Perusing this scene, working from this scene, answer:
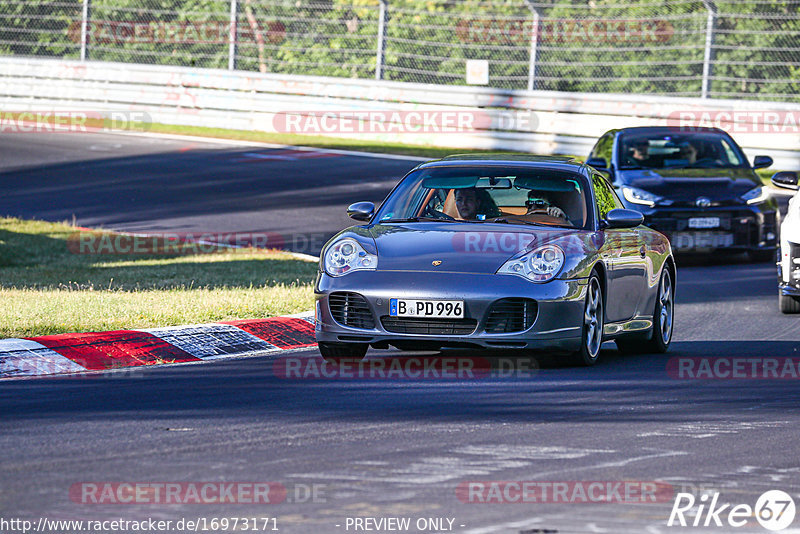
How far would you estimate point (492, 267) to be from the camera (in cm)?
946

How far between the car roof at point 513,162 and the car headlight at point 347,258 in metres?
1.33

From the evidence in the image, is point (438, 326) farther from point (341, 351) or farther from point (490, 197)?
point (490, 197)

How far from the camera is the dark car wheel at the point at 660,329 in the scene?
11164 mm

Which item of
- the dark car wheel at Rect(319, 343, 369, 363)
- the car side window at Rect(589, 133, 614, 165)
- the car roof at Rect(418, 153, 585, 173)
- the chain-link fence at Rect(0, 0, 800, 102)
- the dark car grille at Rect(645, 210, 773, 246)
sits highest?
the chain-link fence at Rect(0, 0, 800, 102)

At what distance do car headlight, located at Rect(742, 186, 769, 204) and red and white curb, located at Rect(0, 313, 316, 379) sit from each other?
7.57 meters

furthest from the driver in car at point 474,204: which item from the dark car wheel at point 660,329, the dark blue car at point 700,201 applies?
the dark blue car at point 700,201

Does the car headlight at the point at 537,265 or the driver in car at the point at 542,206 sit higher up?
the driver in car at the point at 542,206

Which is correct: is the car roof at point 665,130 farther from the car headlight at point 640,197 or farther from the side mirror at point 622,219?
the side mirror at point 622,219

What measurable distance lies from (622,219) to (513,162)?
90 centimetres

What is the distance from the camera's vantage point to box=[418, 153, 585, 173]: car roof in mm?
10720

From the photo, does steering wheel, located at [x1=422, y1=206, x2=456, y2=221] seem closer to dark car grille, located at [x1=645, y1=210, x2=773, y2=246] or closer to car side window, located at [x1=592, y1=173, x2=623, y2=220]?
car side window, located at [x1=592, y1=173, x2=623, y2=220]

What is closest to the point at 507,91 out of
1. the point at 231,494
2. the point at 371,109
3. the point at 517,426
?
the point at 371,109

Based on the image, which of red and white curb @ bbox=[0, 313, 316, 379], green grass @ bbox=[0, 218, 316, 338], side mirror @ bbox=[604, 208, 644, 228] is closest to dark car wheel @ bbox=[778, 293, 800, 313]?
side mirror @ bbox=[604, 208, 644, 228]

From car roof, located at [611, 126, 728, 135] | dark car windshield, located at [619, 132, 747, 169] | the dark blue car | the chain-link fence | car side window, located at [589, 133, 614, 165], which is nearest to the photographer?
the dark blue car
